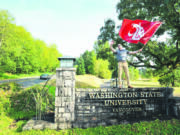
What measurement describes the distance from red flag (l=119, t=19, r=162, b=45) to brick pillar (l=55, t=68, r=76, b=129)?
3662 mm

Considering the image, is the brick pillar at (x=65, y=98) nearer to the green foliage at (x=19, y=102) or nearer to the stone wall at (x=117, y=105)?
the stone wall at (x=117, y=105)

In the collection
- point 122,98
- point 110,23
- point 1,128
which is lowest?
point 1,128

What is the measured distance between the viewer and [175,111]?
491 centimetres

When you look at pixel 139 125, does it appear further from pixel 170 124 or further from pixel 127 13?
pixel 127 13

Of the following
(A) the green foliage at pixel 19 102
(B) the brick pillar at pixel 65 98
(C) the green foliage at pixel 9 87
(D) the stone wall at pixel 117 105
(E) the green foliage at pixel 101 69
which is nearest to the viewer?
(B) the brick pillar at pixel 65 98

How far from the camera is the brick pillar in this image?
4324 mm

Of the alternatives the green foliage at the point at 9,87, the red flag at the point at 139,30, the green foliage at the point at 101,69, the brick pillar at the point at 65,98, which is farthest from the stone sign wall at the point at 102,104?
the green foliage at the point at 101,69

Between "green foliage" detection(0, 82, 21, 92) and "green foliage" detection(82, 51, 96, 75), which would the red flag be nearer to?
"green foliage" detection(0, 82, 21, 92)

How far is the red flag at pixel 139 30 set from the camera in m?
5.74

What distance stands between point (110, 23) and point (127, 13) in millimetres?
1661

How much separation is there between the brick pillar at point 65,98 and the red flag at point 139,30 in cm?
366

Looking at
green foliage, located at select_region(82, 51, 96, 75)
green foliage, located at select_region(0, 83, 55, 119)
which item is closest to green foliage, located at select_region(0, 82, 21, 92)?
green foliage, located at select_region(0, 83, 55, 119)

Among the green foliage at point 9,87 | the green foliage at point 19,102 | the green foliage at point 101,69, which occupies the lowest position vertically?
the green foliage at point 19,102

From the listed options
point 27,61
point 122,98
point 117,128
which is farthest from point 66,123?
point 27,61
